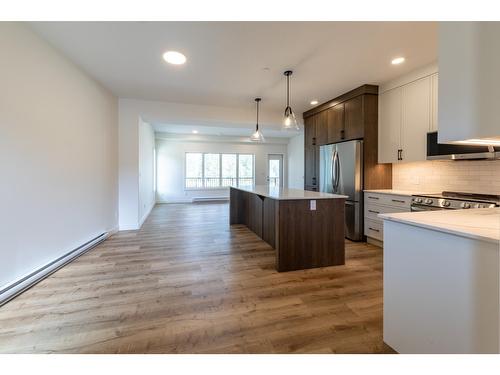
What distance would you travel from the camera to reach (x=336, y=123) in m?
4.36

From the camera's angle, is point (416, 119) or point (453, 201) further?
point (416, 119)

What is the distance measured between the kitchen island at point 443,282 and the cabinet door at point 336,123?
2961 mm

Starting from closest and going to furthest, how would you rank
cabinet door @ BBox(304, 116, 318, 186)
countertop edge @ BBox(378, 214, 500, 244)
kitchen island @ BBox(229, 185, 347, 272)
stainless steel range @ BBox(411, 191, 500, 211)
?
countertop edge @ BBox(378, 214, 500, 244) < stainless steel range @ BBox(411, 191, 500, 211) < kitchen island @ BBox(229, 185, 347, 272) < cabinet door @ BBox(304, 116, 318, 186)

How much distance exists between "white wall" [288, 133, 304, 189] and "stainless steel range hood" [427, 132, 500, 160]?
5.05 m

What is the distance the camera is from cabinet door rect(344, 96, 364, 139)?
386 centimetres

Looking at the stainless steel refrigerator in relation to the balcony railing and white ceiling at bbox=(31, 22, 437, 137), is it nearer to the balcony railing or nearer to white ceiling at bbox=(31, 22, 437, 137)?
white ceiling at bbox=(31, 22, 437, 137)

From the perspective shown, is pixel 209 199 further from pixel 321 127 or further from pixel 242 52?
pixel 242 52

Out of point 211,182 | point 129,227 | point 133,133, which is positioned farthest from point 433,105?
point 211,182

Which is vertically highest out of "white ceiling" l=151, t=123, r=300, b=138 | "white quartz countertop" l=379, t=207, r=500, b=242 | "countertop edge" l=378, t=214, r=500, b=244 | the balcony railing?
"white ceiling" l=151, t=123, r=300, b=138

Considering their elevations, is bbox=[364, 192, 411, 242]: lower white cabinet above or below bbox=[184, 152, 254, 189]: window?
below

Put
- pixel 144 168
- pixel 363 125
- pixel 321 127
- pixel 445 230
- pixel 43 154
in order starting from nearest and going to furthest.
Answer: pixel 445 230 < pixel 43 154 < pixel 363 125 < pixel 321 127 < pixel 144 168

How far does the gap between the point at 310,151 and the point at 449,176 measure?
244cm

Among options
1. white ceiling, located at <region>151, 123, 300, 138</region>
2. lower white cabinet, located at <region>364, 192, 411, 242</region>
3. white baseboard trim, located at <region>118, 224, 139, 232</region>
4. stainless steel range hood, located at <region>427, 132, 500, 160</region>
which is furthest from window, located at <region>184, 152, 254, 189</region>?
stainless steel range hood, located at <region>427, 132, 500, 160</region>

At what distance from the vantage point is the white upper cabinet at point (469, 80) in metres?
1.09
